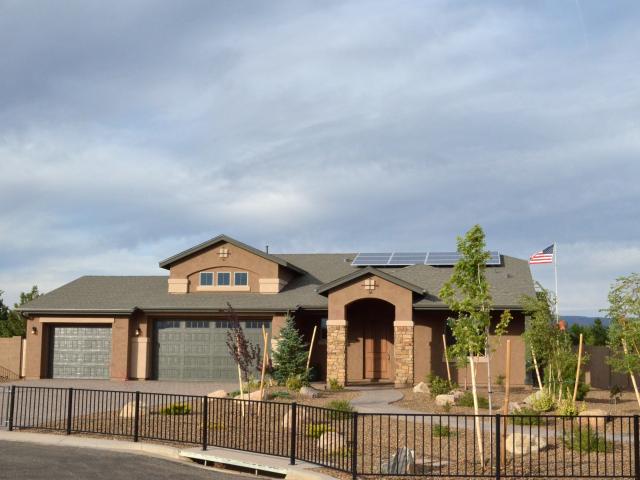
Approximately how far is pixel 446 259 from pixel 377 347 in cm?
587

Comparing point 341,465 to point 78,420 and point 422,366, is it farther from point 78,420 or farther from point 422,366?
point 422,366

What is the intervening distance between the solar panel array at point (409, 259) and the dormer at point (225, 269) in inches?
152

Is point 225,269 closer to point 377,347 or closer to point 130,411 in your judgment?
point 377,347

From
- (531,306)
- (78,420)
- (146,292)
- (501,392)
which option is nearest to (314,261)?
(146,292)

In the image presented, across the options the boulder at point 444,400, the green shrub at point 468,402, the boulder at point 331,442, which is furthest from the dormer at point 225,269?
the boulder at point 331,442

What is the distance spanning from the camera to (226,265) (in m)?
35.5

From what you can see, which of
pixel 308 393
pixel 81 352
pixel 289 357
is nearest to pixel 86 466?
pixel 308 393

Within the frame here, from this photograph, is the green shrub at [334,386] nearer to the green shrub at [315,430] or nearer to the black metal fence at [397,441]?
the black metal fence at [397,441]

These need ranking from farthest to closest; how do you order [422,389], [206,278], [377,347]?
1. [206,278]
2. [377,347]
3. [422,389]

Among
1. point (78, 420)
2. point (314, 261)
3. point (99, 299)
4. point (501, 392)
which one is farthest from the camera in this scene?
point (314, 261)

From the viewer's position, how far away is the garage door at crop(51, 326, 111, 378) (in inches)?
1363

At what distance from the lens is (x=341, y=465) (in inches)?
552

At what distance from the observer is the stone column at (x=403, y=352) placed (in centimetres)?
3041

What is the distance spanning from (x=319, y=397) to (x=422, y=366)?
702 centimetres
